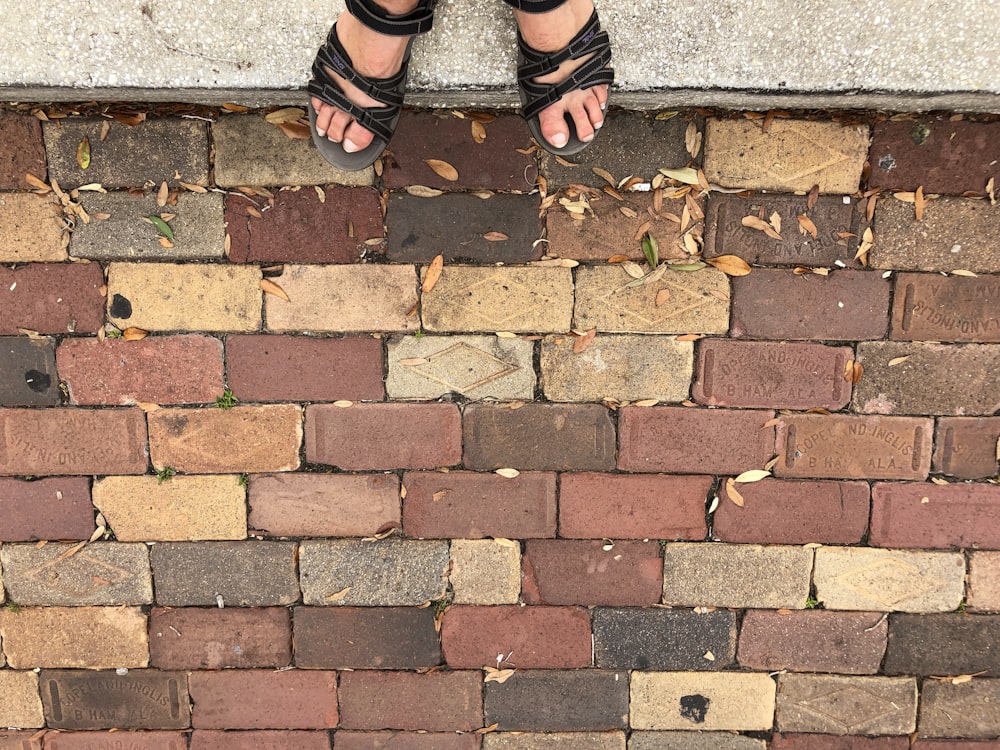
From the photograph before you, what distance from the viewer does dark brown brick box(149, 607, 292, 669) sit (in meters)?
1.57

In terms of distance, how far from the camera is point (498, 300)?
1.45 m

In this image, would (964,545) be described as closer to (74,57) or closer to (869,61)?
(869,61)

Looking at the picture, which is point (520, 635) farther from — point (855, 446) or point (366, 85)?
point (366, 85)

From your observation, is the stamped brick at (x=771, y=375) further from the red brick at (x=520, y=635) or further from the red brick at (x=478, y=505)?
the red brick at (x=520, y=635)

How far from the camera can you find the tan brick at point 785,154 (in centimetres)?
138

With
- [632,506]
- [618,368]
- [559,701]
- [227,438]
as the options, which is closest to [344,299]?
[227,438]

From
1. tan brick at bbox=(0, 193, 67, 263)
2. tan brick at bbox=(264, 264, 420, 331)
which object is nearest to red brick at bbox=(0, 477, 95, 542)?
tan brick at bbox=(0, 193, 67, 263)

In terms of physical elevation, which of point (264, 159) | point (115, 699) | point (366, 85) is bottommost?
point (115, 699)

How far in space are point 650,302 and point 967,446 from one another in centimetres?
90

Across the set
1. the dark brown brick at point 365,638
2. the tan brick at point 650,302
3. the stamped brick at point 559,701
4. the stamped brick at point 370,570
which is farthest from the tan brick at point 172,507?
the tan brick at point 650,302

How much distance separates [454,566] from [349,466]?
1.27 ft

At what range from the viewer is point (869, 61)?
1.22m

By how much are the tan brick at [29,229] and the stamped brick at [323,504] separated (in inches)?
29.1

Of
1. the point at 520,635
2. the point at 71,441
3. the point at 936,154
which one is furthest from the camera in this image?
the point at 520,635
